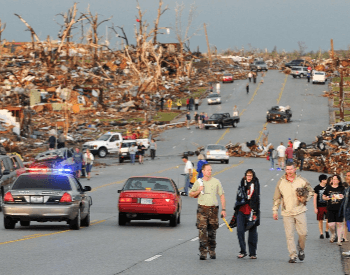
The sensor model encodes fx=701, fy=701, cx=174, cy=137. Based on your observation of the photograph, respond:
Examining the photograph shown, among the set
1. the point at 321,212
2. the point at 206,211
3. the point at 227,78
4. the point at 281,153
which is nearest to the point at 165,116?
the point at 227,78

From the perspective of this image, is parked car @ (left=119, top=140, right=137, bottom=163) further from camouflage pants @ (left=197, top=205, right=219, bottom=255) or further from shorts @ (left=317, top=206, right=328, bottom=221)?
camouflage pants @ (left=197, top=205, right=219, bottom=255)

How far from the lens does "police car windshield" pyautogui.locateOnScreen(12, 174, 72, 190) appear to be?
53.5ft

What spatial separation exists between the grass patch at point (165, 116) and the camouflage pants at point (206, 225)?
2389 inches

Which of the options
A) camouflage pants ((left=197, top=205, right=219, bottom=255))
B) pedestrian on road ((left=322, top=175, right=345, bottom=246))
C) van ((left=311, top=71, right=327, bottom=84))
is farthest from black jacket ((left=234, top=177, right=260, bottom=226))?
van ((left=311, top=71, right=327, bottom=84))

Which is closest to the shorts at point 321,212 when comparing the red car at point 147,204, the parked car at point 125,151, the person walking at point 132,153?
the red car at point 147,204

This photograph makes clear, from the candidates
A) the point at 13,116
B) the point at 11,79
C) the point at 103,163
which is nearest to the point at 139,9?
the point at 11,79

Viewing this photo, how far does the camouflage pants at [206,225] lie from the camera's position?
1163 centimetres

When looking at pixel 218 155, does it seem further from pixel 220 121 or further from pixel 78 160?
pixel 220 121

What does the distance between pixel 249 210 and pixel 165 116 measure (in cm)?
6313

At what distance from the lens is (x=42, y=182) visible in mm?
16469

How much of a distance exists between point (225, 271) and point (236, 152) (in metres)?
42.9

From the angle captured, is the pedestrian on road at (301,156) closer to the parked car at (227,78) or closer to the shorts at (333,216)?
Answer: the shorts at (333,216)

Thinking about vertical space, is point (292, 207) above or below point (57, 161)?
above

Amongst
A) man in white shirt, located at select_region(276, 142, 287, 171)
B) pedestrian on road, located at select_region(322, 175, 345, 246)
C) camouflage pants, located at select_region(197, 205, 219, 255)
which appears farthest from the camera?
man in white shirt, located at select_region(276, 142, 287, 171)
